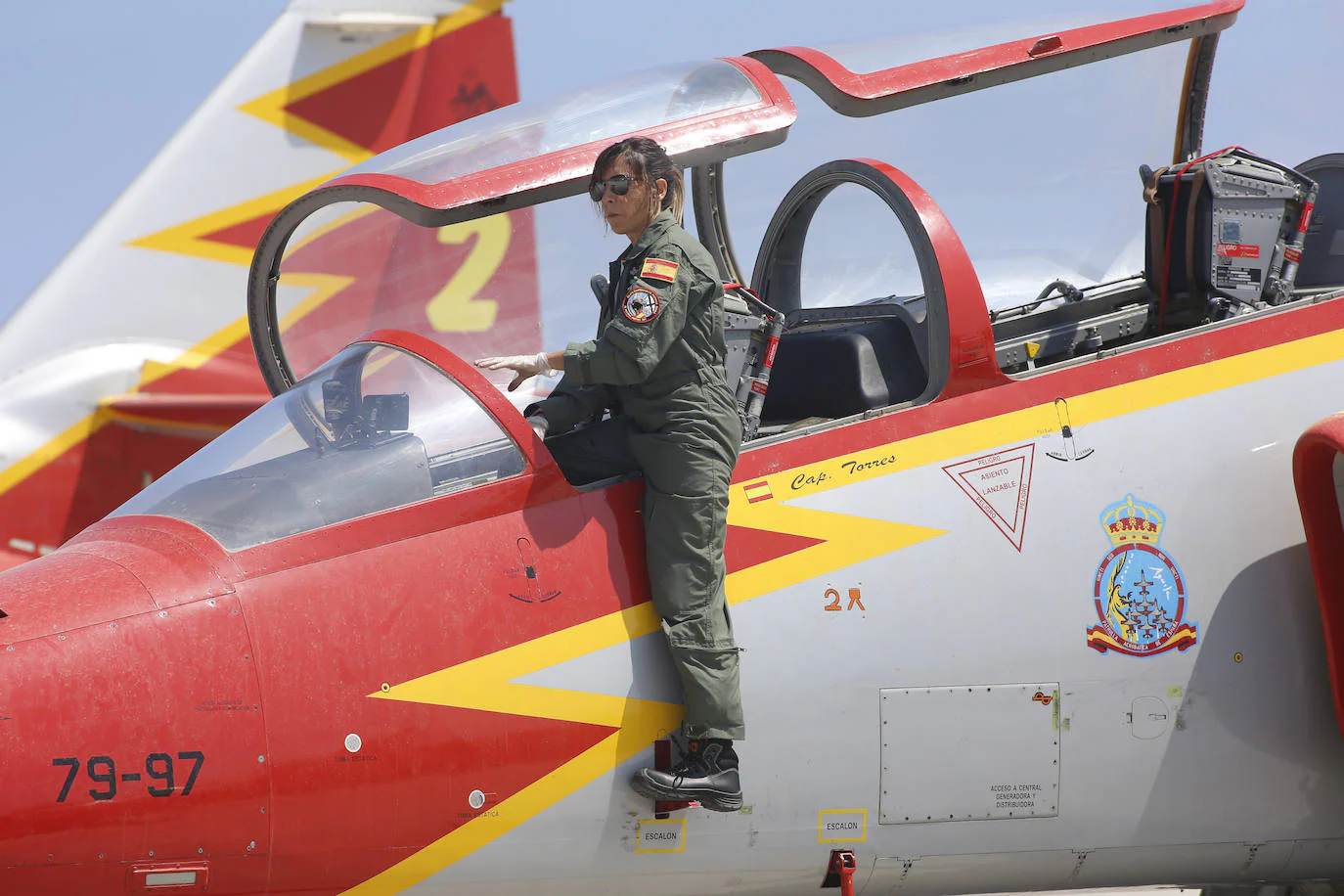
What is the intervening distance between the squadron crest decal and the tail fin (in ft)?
23.1

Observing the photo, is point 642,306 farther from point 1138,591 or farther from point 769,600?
point 1138,591

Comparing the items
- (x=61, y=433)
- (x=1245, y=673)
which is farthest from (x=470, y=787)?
(x=61, y=433)

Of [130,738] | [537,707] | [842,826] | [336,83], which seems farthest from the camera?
[336,83]

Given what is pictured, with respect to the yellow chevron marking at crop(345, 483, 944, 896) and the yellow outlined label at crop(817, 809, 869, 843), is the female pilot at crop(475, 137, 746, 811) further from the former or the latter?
the yellow outlined label at crop(817, 809, 869, 843)

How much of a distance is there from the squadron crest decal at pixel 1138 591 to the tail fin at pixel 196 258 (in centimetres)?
704

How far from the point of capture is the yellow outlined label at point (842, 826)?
330 centimetres

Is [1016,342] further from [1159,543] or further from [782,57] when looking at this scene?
[782,57]

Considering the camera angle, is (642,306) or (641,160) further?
(641,160)

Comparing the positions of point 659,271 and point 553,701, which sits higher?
point 659,271

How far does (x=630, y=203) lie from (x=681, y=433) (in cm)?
60

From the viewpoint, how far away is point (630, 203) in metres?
3.27

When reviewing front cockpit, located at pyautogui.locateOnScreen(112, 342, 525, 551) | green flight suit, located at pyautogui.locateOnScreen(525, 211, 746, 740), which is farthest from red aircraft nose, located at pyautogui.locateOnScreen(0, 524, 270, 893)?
green flight suit, located at pyautogui.locateOnScreen(525, 211, 746, 740)

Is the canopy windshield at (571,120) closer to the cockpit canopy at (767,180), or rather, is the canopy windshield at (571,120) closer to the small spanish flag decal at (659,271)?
the cockpit canopy at (767,180)

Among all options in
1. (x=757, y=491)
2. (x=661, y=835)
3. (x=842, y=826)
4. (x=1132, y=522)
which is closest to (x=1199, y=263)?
(x=1132, y=522)
